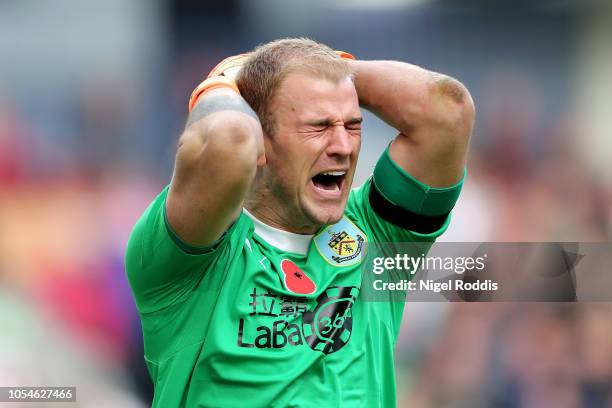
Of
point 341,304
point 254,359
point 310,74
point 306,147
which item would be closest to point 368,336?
point 341,304

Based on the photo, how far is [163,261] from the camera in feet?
7.75

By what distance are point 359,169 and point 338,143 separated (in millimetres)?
3074

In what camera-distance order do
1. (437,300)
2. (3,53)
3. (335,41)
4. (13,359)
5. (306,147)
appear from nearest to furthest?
(306,147)
(13,359)
(437,300)
(3,53)
(335,41)

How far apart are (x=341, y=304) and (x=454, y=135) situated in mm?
605

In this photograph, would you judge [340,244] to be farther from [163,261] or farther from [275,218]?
[163,261]

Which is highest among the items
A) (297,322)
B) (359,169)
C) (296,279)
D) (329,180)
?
(329,180)

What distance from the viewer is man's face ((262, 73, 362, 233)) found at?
2.51 metres

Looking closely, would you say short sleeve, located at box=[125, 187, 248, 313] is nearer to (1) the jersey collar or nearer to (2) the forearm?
(1) the jersey collar

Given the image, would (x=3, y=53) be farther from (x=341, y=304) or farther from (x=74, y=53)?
(x=341, y=304)

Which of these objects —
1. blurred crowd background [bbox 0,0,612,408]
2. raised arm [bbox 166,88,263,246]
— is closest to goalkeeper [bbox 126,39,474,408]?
raised arm [bbox 166,88,263,246]

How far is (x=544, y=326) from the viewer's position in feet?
16.2

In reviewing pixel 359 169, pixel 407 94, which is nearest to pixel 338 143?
pixel 407 94

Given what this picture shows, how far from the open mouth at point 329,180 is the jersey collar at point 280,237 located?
167 mm

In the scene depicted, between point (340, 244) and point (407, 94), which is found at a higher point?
point (407, 94)
